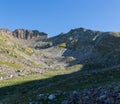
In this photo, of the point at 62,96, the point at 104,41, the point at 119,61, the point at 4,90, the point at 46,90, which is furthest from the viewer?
the point at 104,41

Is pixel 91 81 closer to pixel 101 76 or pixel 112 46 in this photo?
pixel 101 76

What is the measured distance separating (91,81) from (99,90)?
9.33 meters

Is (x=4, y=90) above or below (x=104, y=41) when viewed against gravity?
below

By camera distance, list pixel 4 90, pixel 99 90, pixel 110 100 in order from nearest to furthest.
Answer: pixel 110 100 → pixel 99 90 → pixel 4 90

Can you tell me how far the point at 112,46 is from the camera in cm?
16362

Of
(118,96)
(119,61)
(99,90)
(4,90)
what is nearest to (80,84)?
(99,90)

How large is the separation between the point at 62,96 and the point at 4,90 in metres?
30.2

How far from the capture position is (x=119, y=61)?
350 feet

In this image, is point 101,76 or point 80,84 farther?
point 101,76

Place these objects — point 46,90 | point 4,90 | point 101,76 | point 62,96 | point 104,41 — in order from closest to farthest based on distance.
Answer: point 62,96 → point 46,90 → point 101,76 → point 4,90 → point 104,41

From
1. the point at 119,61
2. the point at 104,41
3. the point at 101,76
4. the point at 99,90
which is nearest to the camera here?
the point at 99,90

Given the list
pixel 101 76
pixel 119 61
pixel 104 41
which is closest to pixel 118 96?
pixel 101 76

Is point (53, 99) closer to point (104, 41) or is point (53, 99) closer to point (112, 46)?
point (112, 46)

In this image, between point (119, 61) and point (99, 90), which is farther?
point (119, 61)
